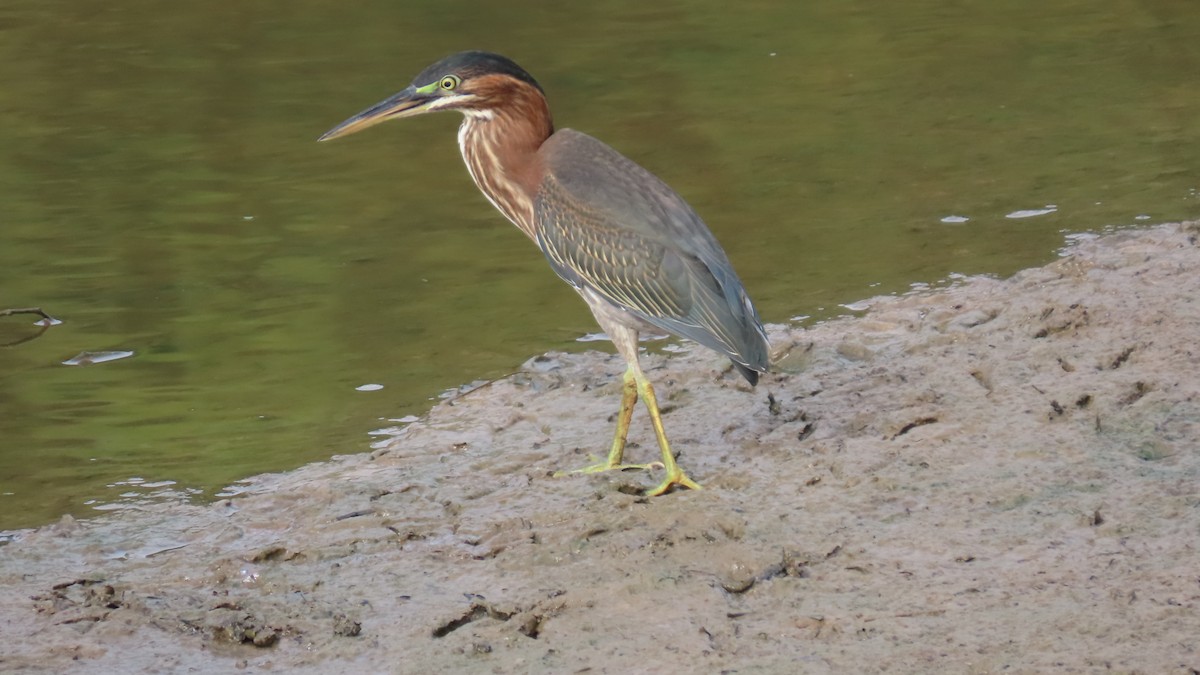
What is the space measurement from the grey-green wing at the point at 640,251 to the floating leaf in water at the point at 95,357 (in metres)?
2.16

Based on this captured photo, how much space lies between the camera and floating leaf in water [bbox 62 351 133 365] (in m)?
6.48

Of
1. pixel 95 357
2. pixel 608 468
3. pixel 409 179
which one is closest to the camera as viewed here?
pixel 608 468

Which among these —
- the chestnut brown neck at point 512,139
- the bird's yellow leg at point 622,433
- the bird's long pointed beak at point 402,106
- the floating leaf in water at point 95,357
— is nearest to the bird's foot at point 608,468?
the bird's yellow leg at point 622,433

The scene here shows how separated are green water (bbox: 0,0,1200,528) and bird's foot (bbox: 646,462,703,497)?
134 cm

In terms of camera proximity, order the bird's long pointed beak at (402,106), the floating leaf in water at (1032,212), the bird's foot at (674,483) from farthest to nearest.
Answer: the floating leaf in water at (1032,212) → the bird's long pointed beak at (402,106) → the bird's foot at (674,483)

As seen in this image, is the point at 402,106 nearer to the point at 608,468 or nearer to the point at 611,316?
the point at 611,316

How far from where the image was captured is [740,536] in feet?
14.6

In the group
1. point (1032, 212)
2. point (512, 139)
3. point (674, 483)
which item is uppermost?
point (512, 139)

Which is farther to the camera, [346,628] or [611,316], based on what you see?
[611,316]

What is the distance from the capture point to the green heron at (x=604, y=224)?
16.5 feet

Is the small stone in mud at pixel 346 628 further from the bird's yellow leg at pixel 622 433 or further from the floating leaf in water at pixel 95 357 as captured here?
the floating leaf in water at pixel 95 357

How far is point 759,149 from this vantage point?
8.89 m

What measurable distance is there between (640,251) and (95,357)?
8.54 feet

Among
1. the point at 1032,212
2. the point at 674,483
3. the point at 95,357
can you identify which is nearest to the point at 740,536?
the point at 674,483
